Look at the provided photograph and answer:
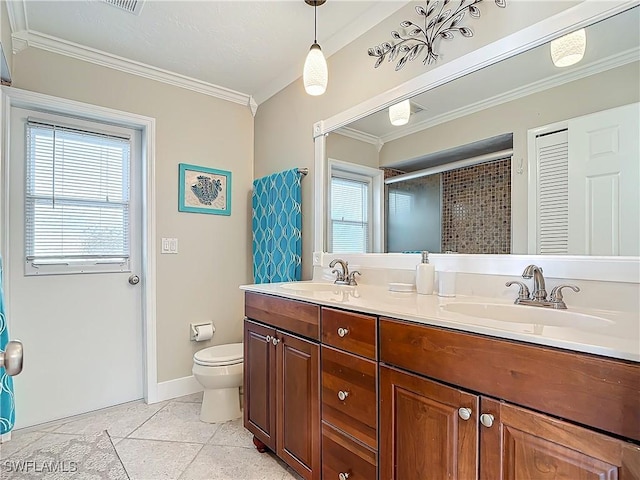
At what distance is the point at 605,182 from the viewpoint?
1189 millimetres

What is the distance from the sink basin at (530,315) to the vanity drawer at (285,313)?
53 cm

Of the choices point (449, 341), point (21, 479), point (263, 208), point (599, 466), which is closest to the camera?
point (599, 466)

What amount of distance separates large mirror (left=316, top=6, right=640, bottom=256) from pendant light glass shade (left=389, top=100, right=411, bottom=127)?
0.03m

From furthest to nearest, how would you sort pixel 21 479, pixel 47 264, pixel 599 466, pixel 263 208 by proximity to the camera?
Answer: pixel 263 208 < pixel 47 264 < pixel 21 479 < pixel 599 466

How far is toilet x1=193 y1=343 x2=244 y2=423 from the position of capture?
7.24 feet

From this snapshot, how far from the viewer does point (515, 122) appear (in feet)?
4.73

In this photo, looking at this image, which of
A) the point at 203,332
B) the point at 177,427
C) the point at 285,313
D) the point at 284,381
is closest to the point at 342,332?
the point at 285,313

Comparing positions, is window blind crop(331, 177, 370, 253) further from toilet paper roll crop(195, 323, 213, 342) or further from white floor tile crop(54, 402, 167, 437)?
white floor tile crop(54, 402, 167, 437)

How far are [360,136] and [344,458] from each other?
161 centimetres

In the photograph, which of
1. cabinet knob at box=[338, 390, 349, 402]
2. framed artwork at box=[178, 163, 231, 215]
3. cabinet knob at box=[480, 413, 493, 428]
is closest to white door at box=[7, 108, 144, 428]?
framed artwork at box=[178, 163, 231, 215]

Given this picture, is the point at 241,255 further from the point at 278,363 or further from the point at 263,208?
the point at 278,363

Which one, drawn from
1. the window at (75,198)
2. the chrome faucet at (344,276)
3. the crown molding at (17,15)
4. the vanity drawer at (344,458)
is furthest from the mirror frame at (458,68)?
the crown molding at (17,15)

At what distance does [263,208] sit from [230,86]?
1.01 metres

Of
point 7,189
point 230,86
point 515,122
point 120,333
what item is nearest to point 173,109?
point 230,86
